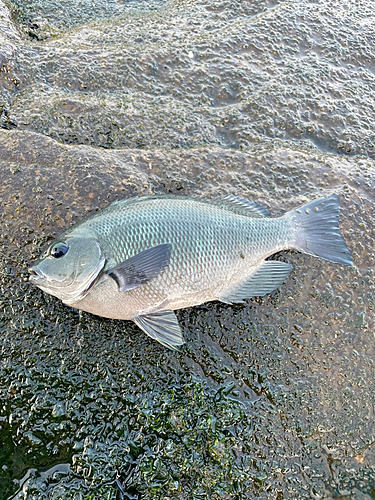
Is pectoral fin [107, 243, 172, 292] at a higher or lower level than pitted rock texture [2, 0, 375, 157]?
lower

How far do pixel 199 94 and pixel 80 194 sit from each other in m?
1.91

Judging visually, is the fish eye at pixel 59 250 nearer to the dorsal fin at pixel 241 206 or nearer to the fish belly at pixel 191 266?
the fish belly at pixel 191 266

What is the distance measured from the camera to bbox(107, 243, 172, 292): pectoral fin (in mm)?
2529

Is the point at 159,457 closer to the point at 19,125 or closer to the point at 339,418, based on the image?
the point at 339,418

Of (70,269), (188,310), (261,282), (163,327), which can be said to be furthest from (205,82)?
(163,327)

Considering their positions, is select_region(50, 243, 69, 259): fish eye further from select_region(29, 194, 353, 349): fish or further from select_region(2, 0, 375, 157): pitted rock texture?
select_region(2, 0, 375, 157): pitted rock texture

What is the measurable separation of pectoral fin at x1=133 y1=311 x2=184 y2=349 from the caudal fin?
115 centimetres

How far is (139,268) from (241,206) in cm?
108

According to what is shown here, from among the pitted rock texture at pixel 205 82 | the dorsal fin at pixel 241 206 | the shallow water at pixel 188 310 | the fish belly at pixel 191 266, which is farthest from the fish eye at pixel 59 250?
the pitted rock texture at pixel 205 82

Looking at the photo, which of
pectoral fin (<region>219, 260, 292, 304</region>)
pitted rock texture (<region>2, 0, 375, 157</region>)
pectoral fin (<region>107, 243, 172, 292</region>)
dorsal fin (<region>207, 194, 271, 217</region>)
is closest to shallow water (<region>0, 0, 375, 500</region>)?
pitted rock texture (<region>2, 0, 375, 157</region>)

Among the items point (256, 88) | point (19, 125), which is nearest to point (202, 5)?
point (256, 88)

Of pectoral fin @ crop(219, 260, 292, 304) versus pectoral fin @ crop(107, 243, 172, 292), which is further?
pectoral fin @ crop(219, 260, 292, 304)

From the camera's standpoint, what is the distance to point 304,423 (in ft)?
9.09

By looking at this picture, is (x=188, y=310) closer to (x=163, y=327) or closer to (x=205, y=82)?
(x=163, y=327)
